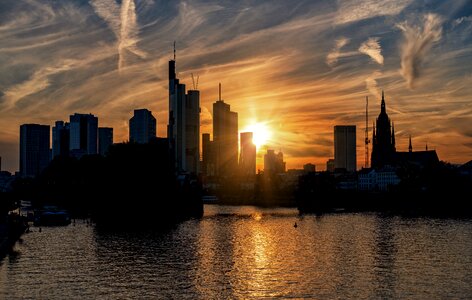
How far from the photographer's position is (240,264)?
72562 millimetres

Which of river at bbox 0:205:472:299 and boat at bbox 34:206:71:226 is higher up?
boat at bbox 34:206:71:226

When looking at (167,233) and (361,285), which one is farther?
(167,233)

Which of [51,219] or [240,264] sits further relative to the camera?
[51,219]

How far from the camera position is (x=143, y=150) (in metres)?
167

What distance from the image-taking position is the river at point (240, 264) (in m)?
56.1

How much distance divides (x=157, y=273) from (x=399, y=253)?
35.2m

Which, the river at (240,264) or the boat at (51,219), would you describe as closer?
the river at (240,264)

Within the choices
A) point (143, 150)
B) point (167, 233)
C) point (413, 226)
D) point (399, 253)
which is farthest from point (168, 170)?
point (399, 253)

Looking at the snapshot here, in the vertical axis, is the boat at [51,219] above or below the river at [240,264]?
above

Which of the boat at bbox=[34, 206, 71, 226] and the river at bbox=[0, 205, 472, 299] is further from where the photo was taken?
the boat at bbox=[34, 206, 71, 226]

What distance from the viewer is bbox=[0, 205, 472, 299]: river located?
184ft

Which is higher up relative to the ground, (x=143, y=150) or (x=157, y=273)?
(x=143, y=150)

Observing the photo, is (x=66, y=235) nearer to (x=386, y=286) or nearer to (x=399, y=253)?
(x=399, y=253)

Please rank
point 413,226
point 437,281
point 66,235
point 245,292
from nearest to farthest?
point 245,292
point 437,281
point 66,235
point 413,226
